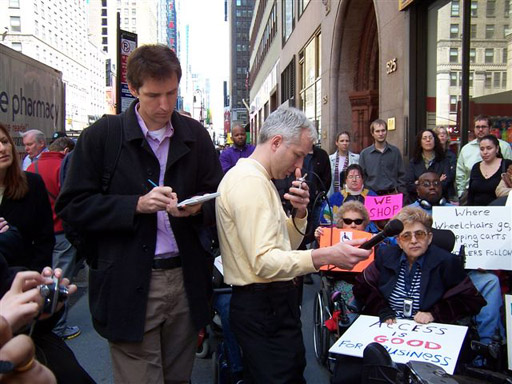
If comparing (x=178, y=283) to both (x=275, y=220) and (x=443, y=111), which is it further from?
(x=443, y=111)

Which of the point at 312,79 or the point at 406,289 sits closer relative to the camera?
the point at 406,289

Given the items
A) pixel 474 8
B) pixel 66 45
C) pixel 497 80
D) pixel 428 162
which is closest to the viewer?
pixel 428 162

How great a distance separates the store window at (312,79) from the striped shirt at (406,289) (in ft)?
43.6

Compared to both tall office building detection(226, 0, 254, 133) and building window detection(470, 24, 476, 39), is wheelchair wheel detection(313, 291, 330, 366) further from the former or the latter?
tall office building detection(226, 0, 254, 133)

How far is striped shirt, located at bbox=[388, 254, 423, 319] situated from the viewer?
3.51 m

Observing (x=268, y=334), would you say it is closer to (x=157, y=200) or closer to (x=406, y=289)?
(x=157, y=200)

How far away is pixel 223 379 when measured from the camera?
11.0 feet

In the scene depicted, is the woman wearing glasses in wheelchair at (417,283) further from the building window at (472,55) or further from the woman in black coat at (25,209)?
the building window at (472,55)

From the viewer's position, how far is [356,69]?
15.0 meters

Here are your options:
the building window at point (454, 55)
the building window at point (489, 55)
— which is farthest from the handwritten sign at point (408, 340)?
the building window at point (454, 55)

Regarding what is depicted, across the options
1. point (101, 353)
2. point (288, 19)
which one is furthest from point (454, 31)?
point (288, 19)

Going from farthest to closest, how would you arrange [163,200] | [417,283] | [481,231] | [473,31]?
[473,31]
[481,231]
[417,283]
[163,200]

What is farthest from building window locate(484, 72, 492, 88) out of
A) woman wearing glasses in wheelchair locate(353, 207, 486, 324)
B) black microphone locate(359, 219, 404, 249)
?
black microphone locate(359, 219, 404, 249)

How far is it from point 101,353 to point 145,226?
122 inches
